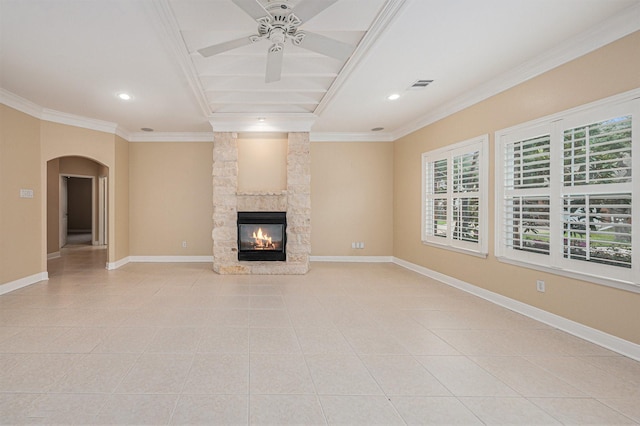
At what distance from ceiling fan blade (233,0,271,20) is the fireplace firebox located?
12.6 feet

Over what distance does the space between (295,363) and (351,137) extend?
5.28 meters

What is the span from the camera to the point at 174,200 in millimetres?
6734

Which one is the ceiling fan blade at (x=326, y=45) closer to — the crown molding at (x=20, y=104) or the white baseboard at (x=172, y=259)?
the crown molding at (x=20, y=104)

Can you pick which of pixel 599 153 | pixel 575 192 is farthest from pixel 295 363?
pixel 599 153

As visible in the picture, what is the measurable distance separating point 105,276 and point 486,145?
6.44 m

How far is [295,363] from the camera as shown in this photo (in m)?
2.48

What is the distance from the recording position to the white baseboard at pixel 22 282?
4375 millimetres

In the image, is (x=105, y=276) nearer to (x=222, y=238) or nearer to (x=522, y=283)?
(x=222, y=238)

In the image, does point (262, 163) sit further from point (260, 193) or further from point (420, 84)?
point (420, 84)

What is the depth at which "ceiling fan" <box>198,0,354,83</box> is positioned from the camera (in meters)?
2.27

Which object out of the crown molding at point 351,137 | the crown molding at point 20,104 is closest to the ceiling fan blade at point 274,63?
the crown molding at point 351,137

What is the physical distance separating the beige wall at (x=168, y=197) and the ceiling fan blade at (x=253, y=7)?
4853mm

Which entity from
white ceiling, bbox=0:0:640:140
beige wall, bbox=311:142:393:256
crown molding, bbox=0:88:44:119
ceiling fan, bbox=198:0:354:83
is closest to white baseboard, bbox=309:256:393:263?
beige wall, bbox=311:142:393:256

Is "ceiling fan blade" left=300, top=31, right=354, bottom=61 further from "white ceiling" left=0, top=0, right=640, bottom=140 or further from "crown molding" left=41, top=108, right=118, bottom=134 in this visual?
"crown molding" left=41, top=108, right=118, bottom=134
